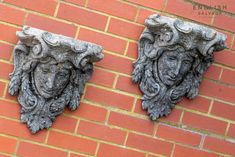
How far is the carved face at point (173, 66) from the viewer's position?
8.86 feet

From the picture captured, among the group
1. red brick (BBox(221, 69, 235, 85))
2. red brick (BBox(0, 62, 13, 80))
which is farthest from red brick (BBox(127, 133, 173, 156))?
red brick (BBox(0, 62, 13, 80))

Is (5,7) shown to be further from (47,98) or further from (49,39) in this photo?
(47,98)

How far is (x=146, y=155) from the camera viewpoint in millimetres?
2834

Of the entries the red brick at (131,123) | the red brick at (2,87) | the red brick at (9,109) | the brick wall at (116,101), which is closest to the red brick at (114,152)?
the brick wall at (116,101)

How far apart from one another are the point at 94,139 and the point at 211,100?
0.61 m

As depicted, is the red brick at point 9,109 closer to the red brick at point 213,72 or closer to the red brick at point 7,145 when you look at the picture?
the red brick at point 7,145

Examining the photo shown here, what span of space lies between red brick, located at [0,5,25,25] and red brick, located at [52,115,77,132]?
0.48m

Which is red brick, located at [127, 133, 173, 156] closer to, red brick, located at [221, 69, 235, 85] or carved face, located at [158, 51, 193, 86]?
carved face, located at [158, 51, 193, 86]

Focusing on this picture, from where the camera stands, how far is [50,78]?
2.60m

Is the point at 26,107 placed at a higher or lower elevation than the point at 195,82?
lower

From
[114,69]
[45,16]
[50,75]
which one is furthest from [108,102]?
[45,16]

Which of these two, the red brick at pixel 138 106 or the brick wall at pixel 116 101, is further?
the red brick at pixel 138 106

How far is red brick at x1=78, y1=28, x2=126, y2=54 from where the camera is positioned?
271cm

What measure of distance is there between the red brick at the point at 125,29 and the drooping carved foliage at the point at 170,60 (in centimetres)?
4
